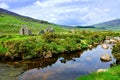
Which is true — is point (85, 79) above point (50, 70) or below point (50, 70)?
above

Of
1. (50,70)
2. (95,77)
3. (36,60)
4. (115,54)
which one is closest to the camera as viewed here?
(95,77)

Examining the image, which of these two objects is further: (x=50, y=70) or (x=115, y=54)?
(x=115, y=54)

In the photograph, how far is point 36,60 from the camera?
66312 millimetres

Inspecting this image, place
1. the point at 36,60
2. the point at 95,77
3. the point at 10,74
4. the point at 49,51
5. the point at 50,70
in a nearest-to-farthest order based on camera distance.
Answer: the point at 95,77, the point at 10,74, the point at 50,70, the point at 36,60, the point at 49,51

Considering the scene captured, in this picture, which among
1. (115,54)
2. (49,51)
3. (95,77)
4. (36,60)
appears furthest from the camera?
(49,51)

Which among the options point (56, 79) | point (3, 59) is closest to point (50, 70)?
point (56, 79)

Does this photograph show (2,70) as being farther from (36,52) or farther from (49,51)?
(49,51)

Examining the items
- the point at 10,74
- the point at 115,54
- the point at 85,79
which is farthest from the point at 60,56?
the point at 85,79

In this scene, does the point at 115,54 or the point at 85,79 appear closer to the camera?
the point at 85,79

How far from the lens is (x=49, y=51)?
238 ft

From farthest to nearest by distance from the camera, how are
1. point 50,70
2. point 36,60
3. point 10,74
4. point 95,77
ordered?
point 36,60 → point 50,70 → point 10,74 → point 95,77

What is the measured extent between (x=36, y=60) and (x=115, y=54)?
24.0 metres

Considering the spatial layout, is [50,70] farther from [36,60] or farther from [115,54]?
[115,54]

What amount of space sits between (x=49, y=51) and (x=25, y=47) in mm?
8503
